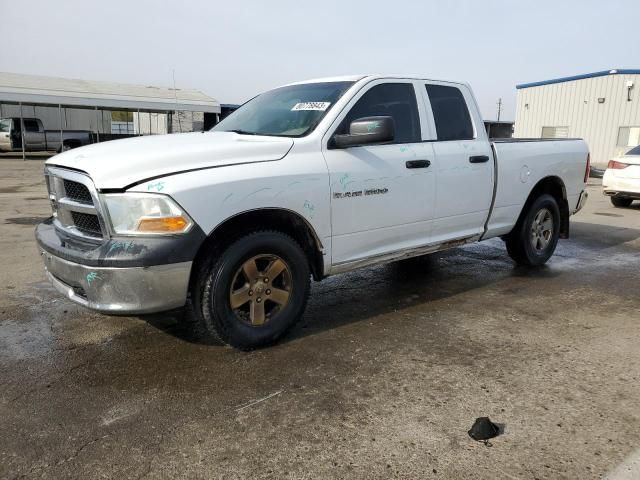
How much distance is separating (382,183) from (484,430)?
2.02 metres

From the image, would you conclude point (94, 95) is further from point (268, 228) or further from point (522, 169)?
point (268, 228)

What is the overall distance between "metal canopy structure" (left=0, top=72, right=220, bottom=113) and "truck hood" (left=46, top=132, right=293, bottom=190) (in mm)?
22571

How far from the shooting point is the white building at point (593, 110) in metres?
24.3

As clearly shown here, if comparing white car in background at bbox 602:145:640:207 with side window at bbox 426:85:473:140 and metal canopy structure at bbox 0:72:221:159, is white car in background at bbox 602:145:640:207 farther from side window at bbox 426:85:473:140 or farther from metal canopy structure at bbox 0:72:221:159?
metal canopy structure at bbox 0:72:221:159

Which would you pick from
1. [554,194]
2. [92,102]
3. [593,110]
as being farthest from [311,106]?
[593,110]

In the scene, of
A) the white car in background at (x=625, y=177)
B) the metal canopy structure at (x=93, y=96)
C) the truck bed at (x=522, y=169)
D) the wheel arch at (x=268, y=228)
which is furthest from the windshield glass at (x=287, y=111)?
the metal canopy structure at (x=93, y=96)

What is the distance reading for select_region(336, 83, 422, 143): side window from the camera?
412cm

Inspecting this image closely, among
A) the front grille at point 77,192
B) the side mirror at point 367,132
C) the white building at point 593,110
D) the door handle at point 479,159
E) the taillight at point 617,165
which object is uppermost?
the white building at point 593,110

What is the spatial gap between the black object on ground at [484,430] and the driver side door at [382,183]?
5.35ft

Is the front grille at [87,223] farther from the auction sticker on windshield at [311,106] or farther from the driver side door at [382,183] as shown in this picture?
the auction sticker on windshield at [311,106]

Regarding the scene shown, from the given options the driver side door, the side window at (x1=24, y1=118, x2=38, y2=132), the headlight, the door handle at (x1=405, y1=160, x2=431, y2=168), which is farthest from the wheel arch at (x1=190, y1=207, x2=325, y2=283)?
the side window at (x1=24, y1=118, x2=38, y2=132)

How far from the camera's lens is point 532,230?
5.78 metres

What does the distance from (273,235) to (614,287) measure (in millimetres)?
3778

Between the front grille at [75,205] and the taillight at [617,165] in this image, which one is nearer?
the front grille at [75,205]
